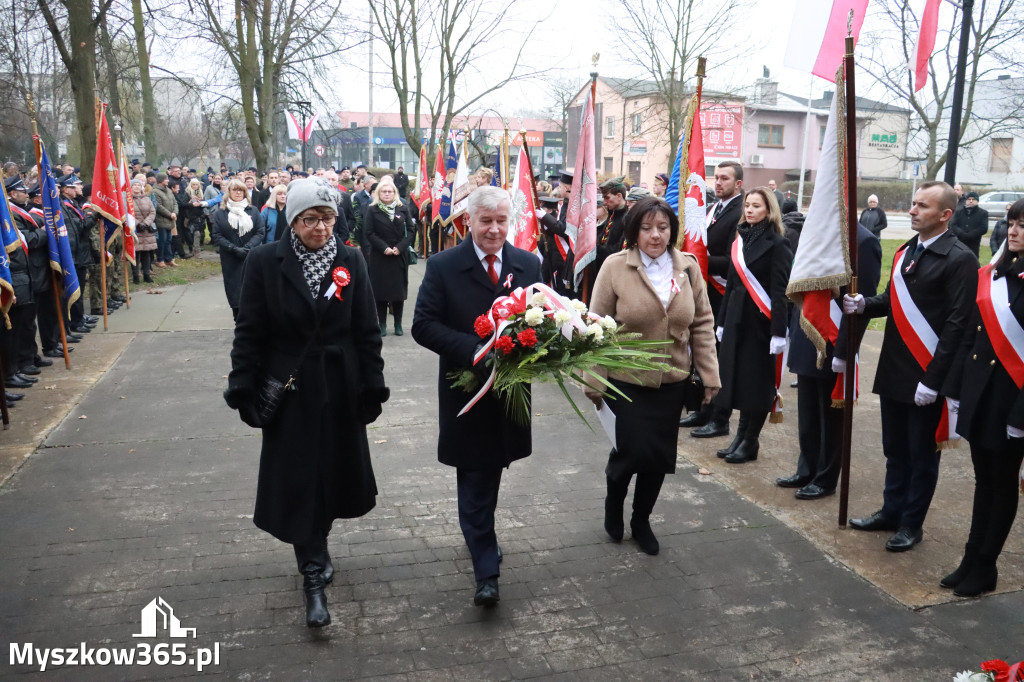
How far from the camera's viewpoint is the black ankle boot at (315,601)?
12.7ft

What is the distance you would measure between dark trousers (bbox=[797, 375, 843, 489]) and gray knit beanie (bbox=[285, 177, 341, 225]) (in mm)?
3518

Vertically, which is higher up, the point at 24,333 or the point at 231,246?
the point at 231,246

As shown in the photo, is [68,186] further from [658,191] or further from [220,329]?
[658,191]

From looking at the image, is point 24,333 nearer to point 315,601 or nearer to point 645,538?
point 315,601

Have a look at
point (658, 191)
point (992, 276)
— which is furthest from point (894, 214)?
point (992, 276)

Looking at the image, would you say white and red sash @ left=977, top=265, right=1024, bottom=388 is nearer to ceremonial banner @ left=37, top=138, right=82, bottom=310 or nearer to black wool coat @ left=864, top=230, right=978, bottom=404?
black wool coat @ left=864, top=230, right=978, bottom=404

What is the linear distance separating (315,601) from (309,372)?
3.54 feet

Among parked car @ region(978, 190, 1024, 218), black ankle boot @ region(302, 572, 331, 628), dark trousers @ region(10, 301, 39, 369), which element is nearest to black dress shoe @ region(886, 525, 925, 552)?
black ankle boot @ region(302, 572, 331, 628)

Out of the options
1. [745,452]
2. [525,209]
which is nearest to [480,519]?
[745,452]

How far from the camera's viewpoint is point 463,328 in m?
4.07

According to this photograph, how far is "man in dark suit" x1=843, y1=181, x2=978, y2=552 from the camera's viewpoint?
4418 mm

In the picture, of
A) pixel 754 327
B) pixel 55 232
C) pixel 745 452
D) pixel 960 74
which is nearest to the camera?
pixel 754 327

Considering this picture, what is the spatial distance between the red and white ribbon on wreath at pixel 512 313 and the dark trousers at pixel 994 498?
85.0 inches

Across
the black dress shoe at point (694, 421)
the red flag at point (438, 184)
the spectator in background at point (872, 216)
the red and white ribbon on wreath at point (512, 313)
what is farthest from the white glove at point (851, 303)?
the spectator in background at point (872, 216)
